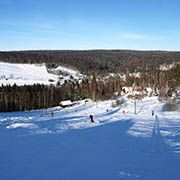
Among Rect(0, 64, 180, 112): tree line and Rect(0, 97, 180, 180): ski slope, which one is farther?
Rect(0, 64, 180, 112): tree line

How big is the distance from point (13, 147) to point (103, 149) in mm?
4533

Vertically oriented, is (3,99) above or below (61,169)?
below

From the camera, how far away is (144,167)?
1302cm

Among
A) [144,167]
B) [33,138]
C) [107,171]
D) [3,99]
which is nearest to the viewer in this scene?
[107,171]

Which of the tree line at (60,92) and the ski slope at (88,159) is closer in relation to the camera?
the ski slope at (88,159)

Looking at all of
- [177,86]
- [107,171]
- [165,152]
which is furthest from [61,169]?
[177,86]

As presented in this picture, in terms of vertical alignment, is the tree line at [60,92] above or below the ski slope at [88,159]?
below

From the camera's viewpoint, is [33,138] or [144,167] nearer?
[144,167]

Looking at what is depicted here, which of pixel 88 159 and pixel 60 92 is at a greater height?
pixel 88 159

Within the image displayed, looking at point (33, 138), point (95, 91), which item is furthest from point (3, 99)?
point (33, 138)

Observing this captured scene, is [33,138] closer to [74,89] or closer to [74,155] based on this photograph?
[74,155]

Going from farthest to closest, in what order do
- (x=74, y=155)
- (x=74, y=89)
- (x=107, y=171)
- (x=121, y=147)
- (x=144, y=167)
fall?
(x=74, y=89)
(x=121, y=147)
(x=74, y=155)
(x=144, y=167)
(x=107, y=171)

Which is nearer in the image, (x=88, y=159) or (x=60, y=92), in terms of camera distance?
(x=88, y=159)

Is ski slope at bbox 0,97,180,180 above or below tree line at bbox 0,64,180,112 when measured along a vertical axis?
above
